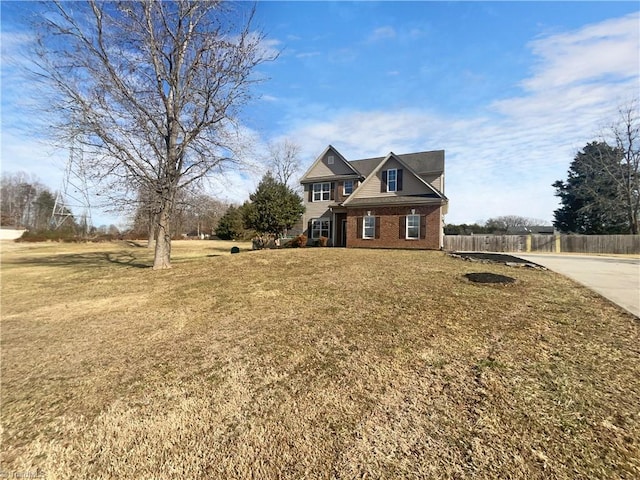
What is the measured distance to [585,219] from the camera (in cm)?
3234

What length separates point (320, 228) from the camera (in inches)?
949

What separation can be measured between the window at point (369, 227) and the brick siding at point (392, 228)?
0.97 ft

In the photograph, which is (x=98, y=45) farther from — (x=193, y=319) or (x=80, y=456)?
(x=80, y=456)

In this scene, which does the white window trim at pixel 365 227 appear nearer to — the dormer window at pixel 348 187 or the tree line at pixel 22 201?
the dormer window at pixel 348 187

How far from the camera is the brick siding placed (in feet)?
59.9

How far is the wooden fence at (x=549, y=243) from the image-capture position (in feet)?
71.4

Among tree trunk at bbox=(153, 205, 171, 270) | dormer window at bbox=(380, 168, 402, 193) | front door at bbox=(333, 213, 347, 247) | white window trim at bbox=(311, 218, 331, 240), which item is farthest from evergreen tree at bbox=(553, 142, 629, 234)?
tree trunk at bbox=(153, 205, 171, 270)

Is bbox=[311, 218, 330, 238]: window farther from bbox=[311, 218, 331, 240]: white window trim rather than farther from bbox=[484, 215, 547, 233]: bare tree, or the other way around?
bbox=[484, 215, 547, 233]: bare tree

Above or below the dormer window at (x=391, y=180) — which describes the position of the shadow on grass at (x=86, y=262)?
below

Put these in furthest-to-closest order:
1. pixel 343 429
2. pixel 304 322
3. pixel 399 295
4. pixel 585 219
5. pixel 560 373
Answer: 1. pixel 585 219
2. pixel 399 295
3. pixel 304 322
4. pixel 560 373
5. pixel 343 429

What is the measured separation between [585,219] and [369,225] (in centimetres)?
2903

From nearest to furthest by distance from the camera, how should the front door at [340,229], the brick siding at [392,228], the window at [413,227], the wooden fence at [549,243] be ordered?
the brick siding at [392,228] < the window at [413,227] < the wooden fence at [549,243] < the front door at [340,229]

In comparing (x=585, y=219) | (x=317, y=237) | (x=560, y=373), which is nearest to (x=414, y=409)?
(x=560, y=373)

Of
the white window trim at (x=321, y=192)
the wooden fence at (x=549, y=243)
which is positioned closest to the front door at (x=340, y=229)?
the white window trim at (x=321, y=192)
